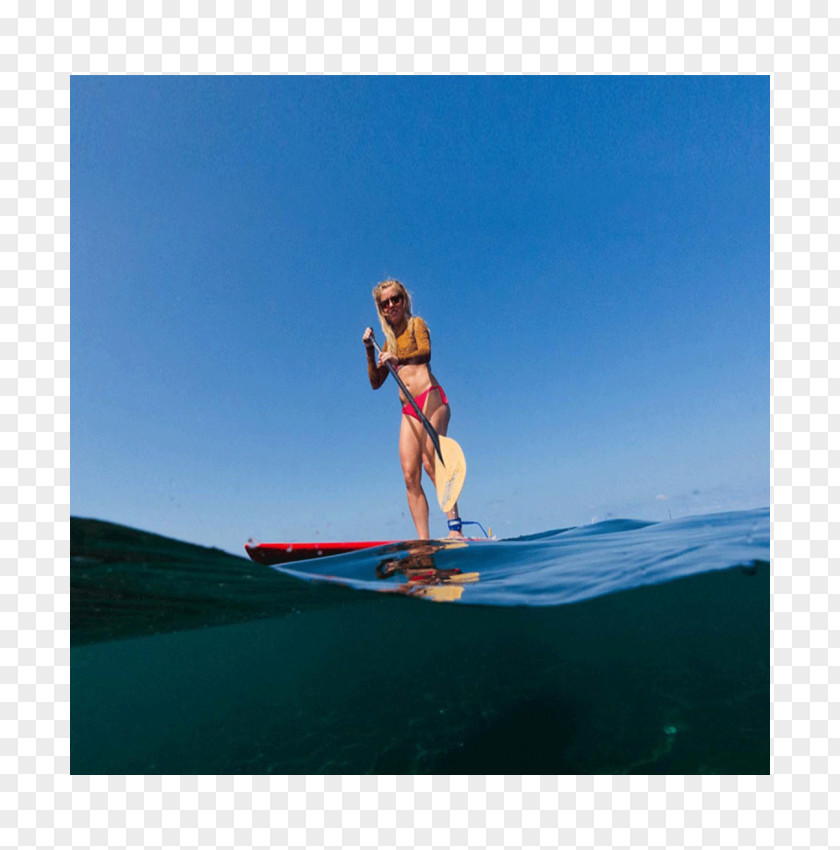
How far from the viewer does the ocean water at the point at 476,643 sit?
15.7 ft

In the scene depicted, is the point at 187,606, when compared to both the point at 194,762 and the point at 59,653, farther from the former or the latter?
the point at 59,653

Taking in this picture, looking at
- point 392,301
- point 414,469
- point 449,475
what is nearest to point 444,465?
point 449,475

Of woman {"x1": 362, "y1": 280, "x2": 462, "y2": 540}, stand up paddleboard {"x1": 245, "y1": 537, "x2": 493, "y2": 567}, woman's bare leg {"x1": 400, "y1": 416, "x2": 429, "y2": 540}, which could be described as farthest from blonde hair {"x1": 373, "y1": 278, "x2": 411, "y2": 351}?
stand up paddleboard {"x1": 245, "y1": 537, "x2": 493, "y2": 567}

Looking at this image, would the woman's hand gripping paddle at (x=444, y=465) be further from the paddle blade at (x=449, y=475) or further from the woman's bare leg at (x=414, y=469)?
the woman's bare leg at (x=414, y=469)

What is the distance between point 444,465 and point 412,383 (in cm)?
121

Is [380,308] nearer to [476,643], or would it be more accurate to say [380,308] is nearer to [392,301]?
[392,301]

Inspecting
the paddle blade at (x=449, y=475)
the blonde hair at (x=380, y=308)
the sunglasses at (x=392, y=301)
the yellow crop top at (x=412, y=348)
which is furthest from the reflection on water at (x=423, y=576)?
the sunglasses at (x=392, y=301)

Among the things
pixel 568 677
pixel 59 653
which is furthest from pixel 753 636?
pixel 59 653

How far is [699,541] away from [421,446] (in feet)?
15.6

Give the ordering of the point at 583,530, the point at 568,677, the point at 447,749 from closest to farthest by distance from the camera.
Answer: the point at 447,749 → the point at 568,677 → the point at 583,530

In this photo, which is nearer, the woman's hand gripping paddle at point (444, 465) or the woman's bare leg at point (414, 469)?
the woman's hand gripping paddle at point (444, 465)

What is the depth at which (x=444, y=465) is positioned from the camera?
5273 mm

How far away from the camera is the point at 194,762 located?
6613 millimetres

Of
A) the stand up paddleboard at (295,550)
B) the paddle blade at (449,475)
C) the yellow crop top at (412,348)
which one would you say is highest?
the yellow crop top at (412,348)
